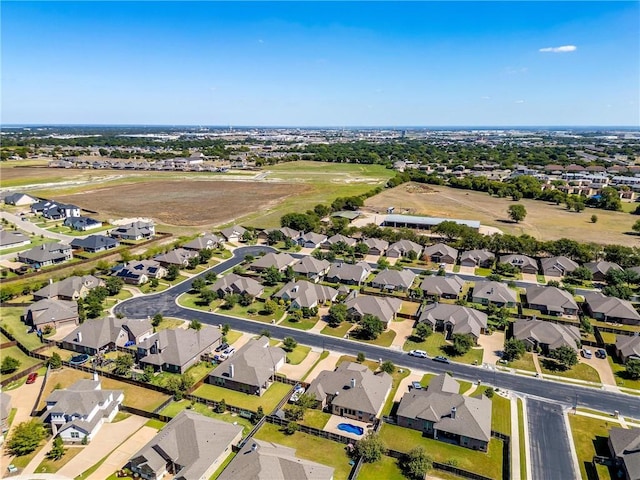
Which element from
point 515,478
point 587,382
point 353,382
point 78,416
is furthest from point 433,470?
point 78,416

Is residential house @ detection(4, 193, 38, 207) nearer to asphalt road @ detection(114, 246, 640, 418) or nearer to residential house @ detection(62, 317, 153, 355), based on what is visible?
asphalt road @ detection(114, 246, 640, 418)

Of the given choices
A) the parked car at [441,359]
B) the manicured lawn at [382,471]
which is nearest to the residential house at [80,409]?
the manicured lawn at [382,471]

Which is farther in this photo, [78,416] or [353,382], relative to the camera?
[353,382]

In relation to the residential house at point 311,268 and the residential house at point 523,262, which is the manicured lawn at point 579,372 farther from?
the residential house at point 311,268

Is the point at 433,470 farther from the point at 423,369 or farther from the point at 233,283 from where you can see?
the point at 233,283

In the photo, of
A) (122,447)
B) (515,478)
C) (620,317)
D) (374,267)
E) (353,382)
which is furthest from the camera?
(374,267)

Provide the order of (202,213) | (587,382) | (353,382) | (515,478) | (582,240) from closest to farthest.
→ 1. (515,478)
2. (353,382)
3. (587,382)
4. (582,240)
5. (202,213)
